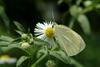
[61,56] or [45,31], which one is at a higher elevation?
[45,31]

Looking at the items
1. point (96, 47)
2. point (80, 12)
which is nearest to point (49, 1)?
point (96, 47)

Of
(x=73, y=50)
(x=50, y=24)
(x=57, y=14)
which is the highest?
(x=57, y=14)

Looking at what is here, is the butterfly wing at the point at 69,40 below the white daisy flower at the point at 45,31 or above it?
below

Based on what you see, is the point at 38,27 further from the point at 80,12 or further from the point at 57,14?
the point at 57,14

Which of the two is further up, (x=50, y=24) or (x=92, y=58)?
(x=92, y=58)

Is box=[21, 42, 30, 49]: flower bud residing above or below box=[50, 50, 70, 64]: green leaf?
above

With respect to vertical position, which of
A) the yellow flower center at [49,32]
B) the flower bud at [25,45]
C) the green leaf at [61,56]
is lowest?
the green leaf at [61,56]

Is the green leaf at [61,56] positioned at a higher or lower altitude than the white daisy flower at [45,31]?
lower

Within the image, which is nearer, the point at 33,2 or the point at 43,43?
the point at 43,43
